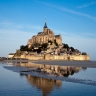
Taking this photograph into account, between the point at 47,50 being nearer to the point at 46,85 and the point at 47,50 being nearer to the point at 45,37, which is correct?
the point at 45,37

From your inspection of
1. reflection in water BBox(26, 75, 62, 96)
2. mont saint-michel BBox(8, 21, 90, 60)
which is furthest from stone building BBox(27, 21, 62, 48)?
reflection in water BBox(26, 75, 62, 96)

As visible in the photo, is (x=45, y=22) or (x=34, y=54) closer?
(x=34, y=54)

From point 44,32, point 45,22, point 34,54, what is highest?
point 45,22

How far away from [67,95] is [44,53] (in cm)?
9878

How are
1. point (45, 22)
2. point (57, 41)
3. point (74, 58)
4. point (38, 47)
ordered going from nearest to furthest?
point (74, 58), point (38, 47), point (57, 41), point (45, 22)

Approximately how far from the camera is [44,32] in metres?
140

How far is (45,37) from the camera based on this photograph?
134000mm

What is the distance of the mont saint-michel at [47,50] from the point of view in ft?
353

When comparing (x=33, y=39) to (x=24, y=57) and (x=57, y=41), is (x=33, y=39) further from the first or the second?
(x=24, y=57)

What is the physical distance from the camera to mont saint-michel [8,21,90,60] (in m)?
108

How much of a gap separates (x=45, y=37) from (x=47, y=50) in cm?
2068

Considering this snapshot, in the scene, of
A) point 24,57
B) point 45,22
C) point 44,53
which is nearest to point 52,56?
point 44,53

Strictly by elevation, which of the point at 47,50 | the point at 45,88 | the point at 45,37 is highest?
the point at 45,37

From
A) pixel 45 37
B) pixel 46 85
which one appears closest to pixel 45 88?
pixel 46 85
